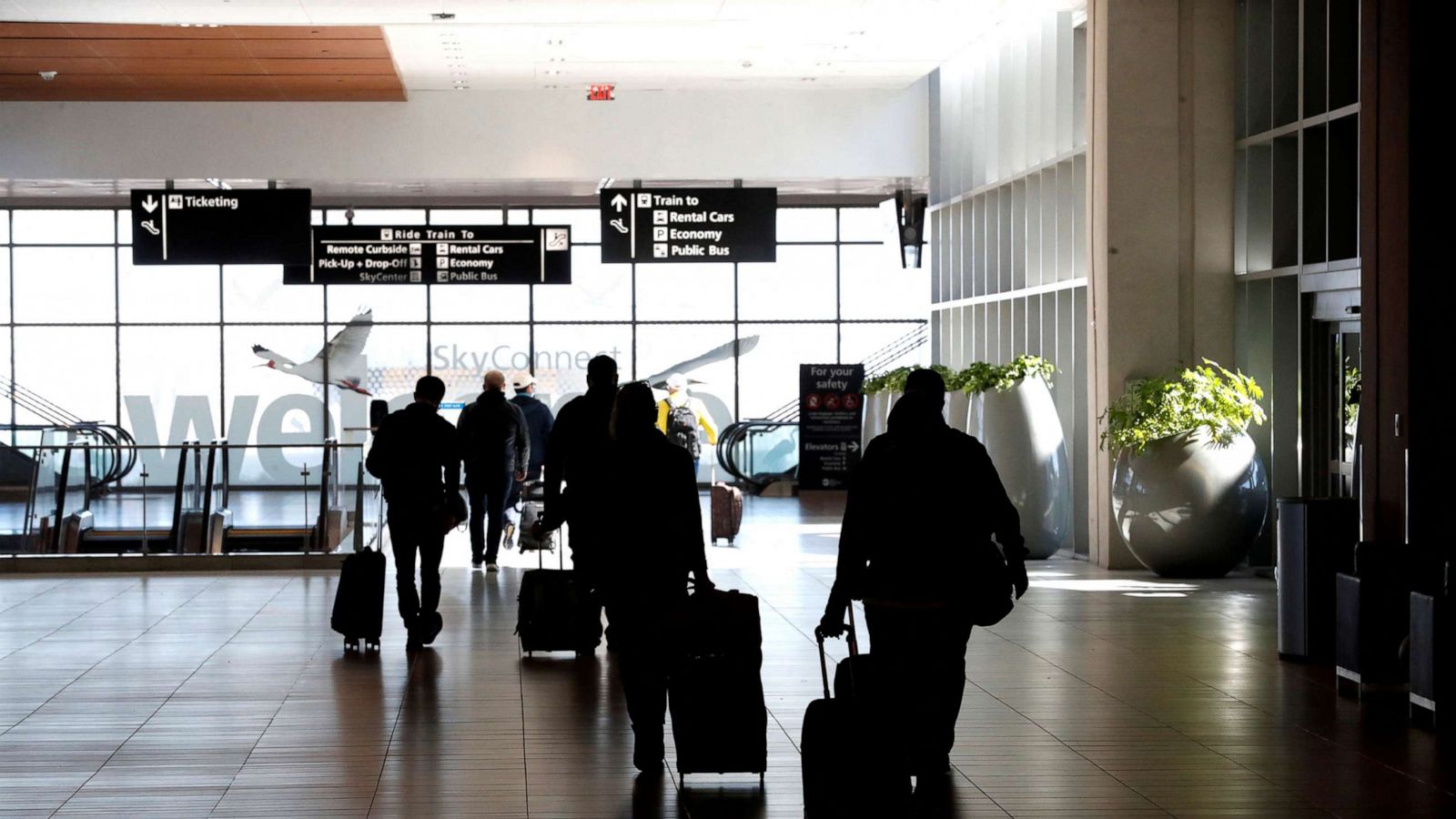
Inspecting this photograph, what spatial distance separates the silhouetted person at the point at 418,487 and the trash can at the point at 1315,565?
14.5 feet

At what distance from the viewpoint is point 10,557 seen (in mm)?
13555

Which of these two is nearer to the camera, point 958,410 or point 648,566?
point 648,566

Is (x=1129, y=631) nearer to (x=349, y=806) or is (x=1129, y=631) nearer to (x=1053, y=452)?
(x=1053, y=452)

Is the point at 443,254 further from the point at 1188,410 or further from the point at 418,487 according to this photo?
the point at 418,487

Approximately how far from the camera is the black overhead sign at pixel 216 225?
17094mm

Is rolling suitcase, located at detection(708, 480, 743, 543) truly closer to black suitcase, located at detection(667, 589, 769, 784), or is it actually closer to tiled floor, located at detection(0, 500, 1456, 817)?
tiled floor, located at detection(0, 500, 1456, 817)

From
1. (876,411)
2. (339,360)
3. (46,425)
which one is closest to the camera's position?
(876,411)

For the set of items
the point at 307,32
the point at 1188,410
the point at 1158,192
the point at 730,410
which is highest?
the point at 307,32

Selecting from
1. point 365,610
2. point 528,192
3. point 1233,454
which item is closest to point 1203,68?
point 1233,454

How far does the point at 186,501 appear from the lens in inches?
577

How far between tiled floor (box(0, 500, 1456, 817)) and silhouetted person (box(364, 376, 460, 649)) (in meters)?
0.27

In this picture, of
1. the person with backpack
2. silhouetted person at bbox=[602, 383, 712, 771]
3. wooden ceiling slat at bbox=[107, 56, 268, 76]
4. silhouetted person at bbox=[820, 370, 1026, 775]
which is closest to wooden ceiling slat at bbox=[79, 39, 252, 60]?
wooden ceiling slat at bbox=[107, 56, 268, 76]

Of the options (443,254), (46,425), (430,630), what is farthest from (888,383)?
(46,425)

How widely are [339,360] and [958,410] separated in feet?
42.9
